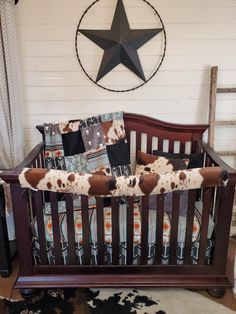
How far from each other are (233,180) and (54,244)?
1.10 meters

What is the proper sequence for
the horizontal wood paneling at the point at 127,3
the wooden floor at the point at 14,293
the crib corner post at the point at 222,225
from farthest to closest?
1. the horizontal wood paneling at the point at 127,3
2. the wooden floor at the point at 14,293
3. the crib corner post at the point at 222,225

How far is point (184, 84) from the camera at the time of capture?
2.21 meters

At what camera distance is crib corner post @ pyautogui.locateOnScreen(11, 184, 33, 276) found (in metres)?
1.59

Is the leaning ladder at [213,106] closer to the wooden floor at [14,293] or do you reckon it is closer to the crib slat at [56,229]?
the wooden floor at [14,293]

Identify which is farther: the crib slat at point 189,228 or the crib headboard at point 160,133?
the crib headboard at point 160,133

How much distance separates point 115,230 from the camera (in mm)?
1661

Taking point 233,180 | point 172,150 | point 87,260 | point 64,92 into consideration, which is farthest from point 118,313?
point 64,92

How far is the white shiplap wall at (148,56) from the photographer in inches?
81.4

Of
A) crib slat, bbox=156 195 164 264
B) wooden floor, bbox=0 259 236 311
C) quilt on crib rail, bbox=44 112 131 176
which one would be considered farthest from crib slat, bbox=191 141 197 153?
wooden floor, bbox=0 259 236 311

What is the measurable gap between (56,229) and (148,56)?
4.65 ft

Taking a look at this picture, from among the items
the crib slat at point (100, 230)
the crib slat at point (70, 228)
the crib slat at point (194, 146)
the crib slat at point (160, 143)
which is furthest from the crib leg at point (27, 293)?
the crib slat at point (194, 146)

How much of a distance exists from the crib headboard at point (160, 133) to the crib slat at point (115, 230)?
752 mm

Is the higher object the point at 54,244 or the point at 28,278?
the point at 54,244

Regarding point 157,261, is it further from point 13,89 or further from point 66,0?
point 66,0
